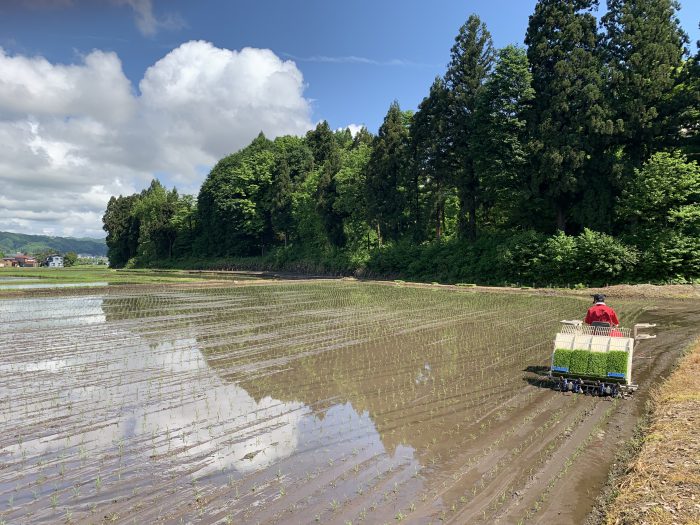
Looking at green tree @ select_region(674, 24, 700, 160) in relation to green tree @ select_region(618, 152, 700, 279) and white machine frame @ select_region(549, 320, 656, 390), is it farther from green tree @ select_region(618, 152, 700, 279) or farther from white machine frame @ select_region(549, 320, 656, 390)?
white machine frame @ select_region(549, 320, 656, 390)

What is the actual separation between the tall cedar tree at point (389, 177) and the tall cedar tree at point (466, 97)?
292 inches

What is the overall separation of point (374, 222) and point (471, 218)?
1310cm

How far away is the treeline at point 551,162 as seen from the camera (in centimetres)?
3077

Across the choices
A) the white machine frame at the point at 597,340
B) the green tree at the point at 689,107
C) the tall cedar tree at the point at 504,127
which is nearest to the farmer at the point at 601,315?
the white machine frame at the point at 597,340

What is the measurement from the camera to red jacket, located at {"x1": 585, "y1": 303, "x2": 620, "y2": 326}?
1008cm

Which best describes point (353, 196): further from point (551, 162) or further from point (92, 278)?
point (92, 278)

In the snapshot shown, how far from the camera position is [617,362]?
8781mm

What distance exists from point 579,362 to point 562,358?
1.03 ft

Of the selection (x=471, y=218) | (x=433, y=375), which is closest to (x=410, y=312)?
(x=433, y=375)

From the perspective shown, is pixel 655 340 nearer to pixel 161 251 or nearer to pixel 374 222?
pixel 374 222

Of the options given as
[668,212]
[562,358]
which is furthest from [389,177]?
[562,358]

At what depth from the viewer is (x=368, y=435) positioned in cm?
707

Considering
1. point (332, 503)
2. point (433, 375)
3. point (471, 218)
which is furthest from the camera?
point (471, 218)

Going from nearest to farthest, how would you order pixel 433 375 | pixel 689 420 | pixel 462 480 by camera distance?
pixel 462 480 → pixel 689 420 → pixel 433 375
